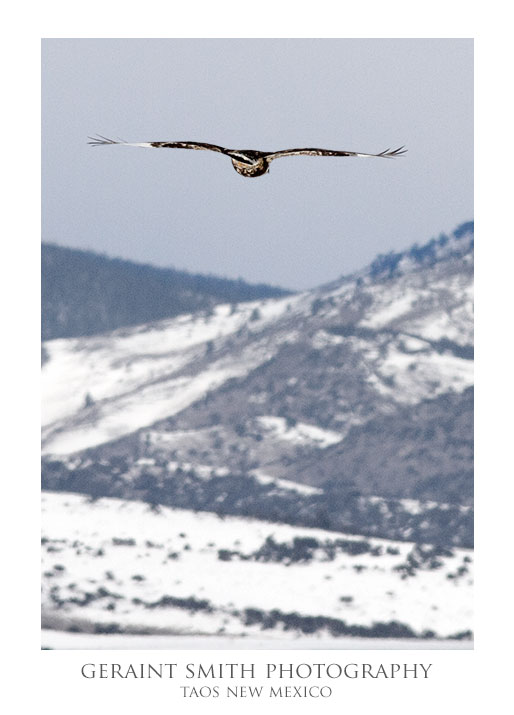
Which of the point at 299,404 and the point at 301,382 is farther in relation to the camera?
the point at 301,382

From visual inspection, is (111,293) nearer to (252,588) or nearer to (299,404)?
(299,404)

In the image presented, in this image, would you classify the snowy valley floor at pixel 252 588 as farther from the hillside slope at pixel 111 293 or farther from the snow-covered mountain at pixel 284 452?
the hillside slope at pixel 111 293

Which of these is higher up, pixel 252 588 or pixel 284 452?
pixel 284 452

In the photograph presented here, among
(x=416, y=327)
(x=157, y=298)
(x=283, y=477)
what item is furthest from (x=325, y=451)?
(x=157, y=298)

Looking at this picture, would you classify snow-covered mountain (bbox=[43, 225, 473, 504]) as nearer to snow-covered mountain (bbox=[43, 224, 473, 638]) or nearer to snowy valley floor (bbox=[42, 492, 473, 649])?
snow-covered mountain (bbox=[43, 224, 473, 638])


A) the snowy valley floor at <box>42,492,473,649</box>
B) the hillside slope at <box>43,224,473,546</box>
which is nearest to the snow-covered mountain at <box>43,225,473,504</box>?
the hillside slope at <box>43,224,473,546</box>

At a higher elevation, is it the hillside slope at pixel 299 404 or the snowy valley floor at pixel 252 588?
the hillside slope at pixel 299 404

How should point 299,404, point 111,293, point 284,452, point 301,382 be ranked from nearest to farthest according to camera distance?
1. point 284,452
2. point 299,404
3. point 301,382
4. point 111,293

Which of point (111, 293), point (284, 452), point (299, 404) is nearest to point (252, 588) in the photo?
point (284, 452)

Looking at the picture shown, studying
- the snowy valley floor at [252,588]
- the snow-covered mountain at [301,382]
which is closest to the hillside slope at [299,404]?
→ the snow-covered mountain at [301,382]
